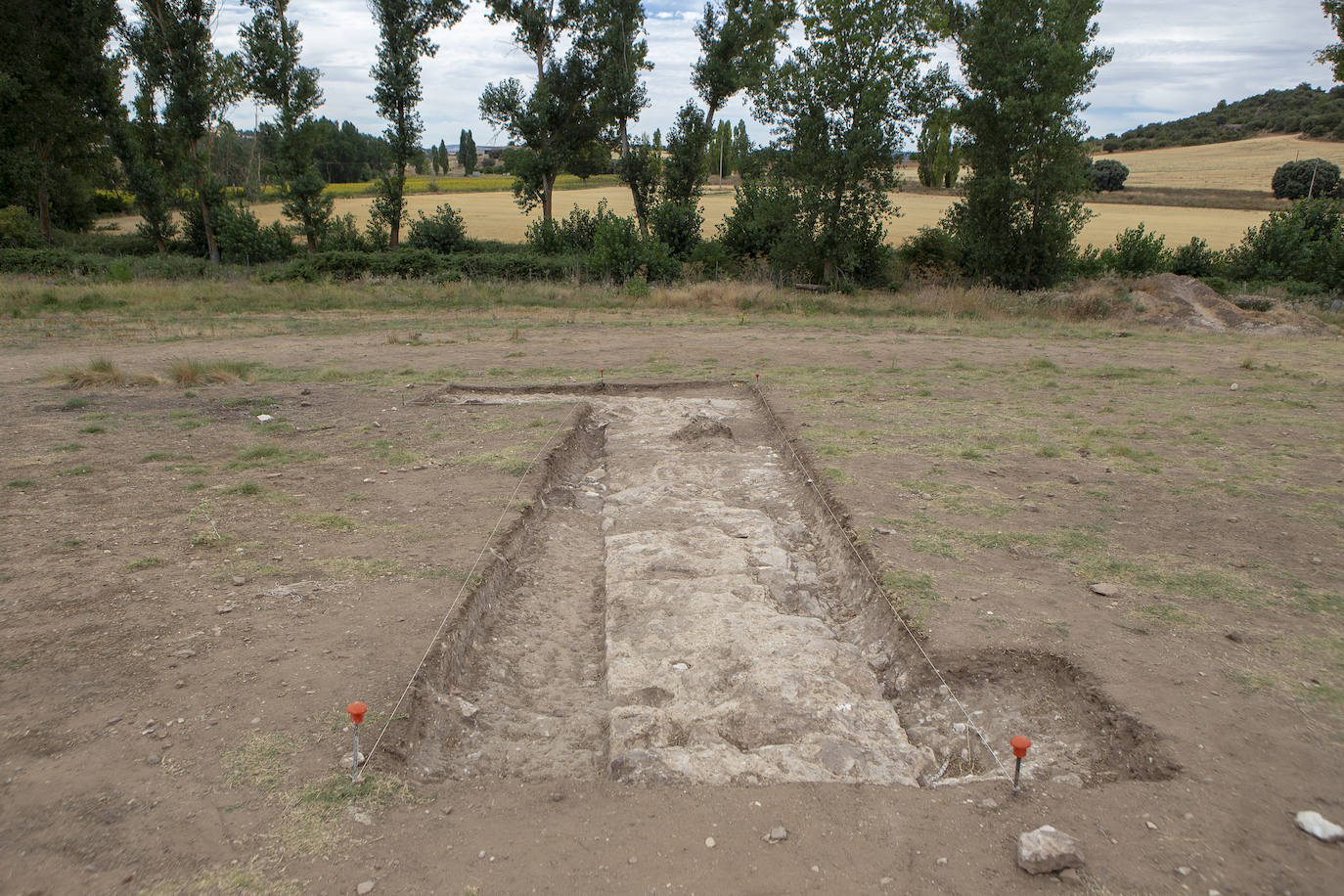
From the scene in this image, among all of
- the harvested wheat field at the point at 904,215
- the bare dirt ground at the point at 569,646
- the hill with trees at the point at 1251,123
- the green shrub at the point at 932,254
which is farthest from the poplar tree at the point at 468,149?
the bare dirt ground at the point at 569,646

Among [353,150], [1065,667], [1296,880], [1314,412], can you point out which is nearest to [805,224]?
[1314,412]

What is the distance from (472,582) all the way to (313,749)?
1883 mm

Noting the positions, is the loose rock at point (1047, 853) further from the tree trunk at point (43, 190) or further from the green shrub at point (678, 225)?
the tree trunk at point (43, 190)

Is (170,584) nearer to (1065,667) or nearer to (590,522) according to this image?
(590,522)

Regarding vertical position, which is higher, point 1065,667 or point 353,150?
point 353,150

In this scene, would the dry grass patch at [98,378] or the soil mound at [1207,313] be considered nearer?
the dry grass patch at [98,378]

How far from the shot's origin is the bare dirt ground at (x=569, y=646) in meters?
3.21

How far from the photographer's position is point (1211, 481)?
7703 mm

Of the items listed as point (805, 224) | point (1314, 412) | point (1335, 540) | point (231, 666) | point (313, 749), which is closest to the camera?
point (313, 749)

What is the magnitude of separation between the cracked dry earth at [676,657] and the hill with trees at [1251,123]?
2771 inches

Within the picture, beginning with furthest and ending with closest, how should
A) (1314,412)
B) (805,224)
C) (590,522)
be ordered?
1. (805,224)
2. (1314,412)
3. (590,522)

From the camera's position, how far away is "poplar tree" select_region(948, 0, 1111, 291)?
23.2 meters

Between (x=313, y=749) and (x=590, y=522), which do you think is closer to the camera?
(x=313, y=749)

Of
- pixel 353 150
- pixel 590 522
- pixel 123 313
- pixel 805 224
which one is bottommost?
pixel 590 522
